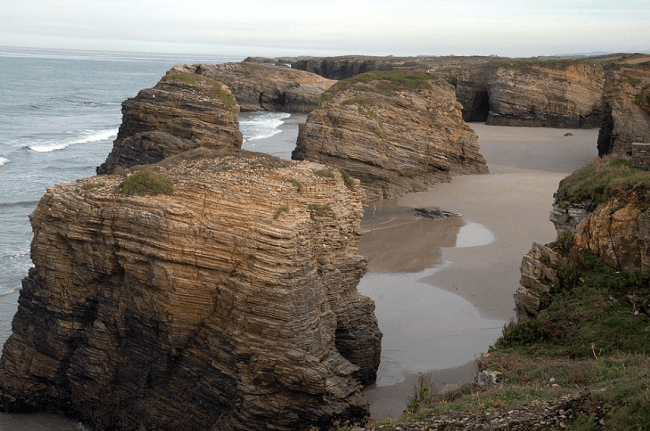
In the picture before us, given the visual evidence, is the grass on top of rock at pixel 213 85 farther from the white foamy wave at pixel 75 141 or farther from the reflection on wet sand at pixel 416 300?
the white foamy wave at pixel 75 141

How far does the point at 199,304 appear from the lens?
42.6 ft

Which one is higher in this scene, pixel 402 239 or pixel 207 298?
pixel 207 298

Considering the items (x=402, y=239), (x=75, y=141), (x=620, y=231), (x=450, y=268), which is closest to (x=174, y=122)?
(x=402, y=239)

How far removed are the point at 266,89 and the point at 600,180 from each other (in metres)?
62.4

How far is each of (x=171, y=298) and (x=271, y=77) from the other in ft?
218

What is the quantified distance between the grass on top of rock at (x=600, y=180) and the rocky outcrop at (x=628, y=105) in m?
18.3

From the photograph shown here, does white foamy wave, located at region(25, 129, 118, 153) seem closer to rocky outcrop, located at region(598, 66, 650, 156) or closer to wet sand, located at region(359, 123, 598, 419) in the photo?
wet sand, located at region(359, 123, 598, 419)

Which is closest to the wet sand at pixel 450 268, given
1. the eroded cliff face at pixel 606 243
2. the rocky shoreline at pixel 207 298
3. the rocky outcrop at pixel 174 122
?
the rocky shoreline at pixel 207 298

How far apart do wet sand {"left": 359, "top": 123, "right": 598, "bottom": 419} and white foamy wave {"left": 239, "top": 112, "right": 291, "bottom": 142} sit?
65.6 ft

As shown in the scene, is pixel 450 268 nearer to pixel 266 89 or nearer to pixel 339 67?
pixel 266 89

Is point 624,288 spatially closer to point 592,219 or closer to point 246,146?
point 592,219

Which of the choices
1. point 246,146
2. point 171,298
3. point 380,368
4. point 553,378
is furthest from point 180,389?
point 246,146

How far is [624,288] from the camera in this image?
13883 mm

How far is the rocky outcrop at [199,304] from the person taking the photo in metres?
12.4
